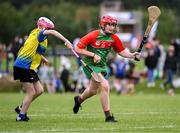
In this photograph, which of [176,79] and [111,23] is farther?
[176,79]

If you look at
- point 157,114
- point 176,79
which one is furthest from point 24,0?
point 157,114

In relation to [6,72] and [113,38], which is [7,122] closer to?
[113,38]

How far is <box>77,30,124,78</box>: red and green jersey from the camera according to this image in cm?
1593

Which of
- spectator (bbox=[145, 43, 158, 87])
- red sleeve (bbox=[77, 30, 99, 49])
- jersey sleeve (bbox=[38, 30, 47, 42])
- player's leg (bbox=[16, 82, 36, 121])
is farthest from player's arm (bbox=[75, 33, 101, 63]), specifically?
spectator (bbox=[145, 43, 158, 87])

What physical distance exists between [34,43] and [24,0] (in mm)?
74293

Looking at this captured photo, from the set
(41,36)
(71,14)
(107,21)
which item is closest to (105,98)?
(107,21)

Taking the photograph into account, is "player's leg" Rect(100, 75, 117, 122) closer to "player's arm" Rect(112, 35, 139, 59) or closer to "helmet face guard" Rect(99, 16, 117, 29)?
"player's arm" Rect(112, 35, 139, 59)

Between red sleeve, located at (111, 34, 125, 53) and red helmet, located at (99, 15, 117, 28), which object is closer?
red helmet, located at (99, 15, 117, 28)

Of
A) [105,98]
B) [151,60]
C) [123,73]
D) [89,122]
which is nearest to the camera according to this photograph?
[105,98]

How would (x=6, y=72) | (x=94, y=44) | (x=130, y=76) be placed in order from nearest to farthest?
(x=94, y=44) < (x=130, y=76) < (x=6, y=72)

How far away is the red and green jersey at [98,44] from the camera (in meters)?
15.9

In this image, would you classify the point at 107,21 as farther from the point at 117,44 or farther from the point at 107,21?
the point at 117,44

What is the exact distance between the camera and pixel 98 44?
16.0 meters

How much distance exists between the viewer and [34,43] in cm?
1630
